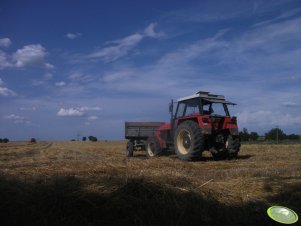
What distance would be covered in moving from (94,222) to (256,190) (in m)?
2.85

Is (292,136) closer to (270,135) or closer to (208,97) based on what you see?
(270,135)

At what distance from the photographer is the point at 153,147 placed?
17328 millimetres

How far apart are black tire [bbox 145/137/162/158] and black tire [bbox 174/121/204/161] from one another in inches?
79.9

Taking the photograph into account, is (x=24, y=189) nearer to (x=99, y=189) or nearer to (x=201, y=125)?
(x=99, y=189)

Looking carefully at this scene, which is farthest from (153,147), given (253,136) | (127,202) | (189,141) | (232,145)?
(253,136)

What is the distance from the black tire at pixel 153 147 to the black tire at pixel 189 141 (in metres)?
2.03

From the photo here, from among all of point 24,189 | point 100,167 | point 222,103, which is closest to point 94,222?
point 24,189

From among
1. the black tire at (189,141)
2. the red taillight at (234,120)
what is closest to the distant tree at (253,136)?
the red taillight at (234,120)

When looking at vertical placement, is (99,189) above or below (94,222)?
above

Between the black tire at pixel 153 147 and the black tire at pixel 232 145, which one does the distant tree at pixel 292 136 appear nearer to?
the black tire at pixel 153 147

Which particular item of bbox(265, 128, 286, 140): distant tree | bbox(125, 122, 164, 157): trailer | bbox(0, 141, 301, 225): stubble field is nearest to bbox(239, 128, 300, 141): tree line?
bbox(265, 128, 286, 140): distant tree

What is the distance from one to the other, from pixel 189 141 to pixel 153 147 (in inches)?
115

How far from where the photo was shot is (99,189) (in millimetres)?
5887

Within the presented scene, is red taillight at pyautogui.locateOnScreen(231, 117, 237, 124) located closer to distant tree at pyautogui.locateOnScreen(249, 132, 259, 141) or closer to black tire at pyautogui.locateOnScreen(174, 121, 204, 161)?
black tire at pyautogui.locateOnScreen(174, 121, 204, 161)
